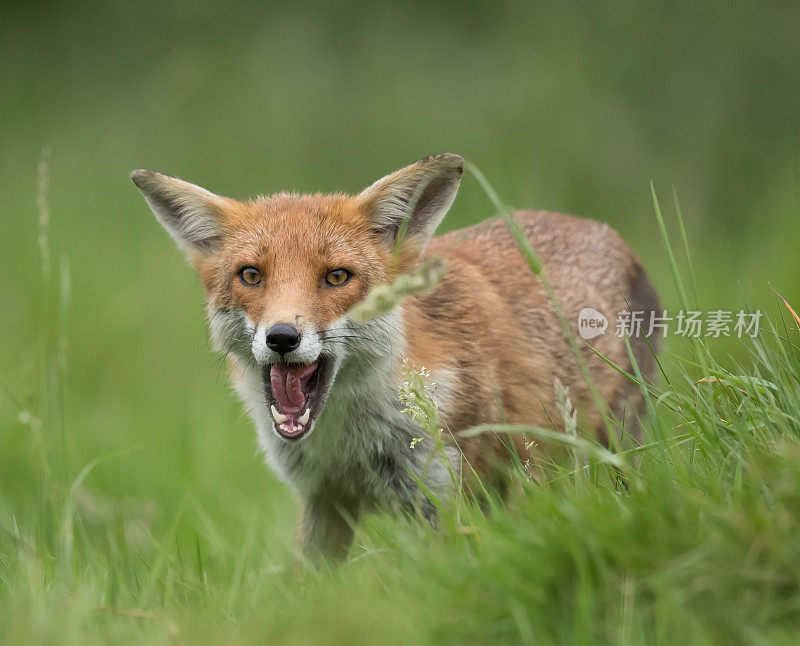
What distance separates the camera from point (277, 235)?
4.41m

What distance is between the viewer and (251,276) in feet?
14.4

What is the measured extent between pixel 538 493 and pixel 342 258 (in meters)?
1.74

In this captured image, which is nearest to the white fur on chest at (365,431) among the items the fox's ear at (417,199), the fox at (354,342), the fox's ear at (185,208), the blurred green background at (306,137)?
the fox at (354,342)

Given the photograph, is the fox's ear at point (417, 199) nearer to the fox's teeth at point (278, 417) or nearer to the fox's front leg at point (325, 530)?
the fox's teeth at point (278, 417)

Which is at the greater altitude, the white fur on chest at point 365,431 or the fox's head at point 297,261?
the fox's head at point 297,261

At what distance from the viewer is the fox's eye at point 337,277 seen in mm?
4285

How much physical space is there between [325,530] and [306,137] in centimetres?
984

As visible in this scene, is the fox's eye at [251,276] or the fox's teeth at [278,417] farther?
the fox's eye at [251,276]

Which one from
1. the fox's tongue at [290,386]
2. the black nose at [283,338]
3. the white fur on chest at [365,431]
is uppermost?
the black nose at [283,338]

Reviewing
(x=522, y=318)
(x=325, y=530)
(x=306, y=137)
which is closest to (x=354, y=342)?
(x=325, y=530)

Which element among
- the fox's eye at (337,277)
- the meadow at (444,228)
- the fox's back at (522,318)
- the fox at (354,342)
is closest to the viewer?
the meadow at (444,228)

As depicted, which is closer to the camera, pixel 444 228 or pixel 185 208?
pixel 185 208

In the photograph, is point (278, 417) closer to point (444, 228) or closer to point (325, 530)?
point (325, 530)

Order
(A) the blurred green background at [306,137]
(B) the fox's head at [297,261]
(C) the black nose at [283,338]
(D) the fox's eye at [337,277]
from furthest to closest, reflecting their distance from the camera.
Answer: (A) the blurred green background at [306,137] < (D) the fox's eye at [337,277] < (B) the fox's head at [297,261] < (C) the black nose at [283,338]
